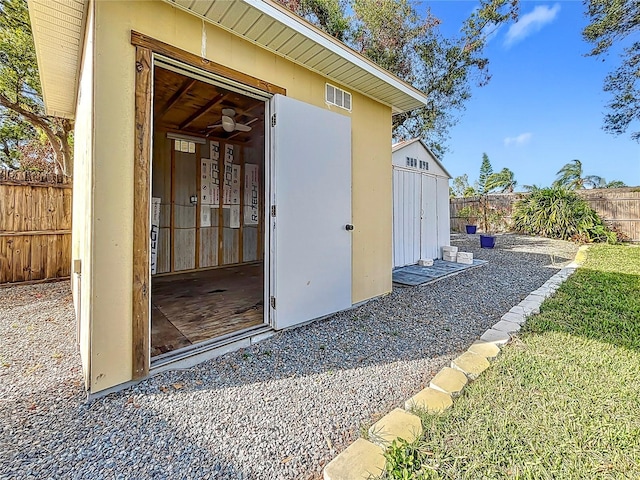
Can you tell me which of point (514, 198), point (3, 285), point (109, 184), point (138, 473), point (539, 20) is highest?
point (539, 20)

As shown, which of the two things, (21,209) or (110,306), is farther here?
(21,209)

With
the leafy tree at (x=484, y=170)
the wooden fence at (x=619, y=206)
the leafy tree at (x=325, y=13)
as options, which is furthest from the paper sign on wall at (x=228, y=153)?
the leafy tree at (x=484, y=170)

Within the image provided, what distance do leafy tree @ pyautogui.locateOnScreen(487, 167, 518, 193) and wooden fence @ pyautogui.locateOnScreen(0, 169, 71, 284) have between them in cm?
2069

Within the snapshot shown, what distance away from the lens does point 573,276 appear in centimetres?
527

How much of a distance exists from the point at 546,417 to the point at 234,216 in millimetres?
5972

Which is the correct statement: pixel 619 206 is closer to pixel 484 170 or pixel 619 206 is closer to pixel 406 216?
pixel 406 216

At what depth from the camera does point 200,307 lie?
363 cm

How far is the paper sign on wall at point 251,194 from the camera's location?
22.1 feet

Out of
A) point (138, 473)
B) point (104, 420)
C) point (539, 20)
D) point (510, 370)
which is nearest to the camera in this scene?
point (138, 473)

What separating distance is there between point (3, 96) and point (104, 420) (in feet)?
30.9

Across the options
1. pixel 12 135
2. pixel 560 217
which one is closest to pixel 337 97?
pixel 560 217

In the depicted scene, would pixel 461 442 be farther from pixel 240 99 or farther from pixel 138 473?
pixel 240 99

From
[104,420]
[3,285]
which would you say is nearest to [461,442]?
[104,420]

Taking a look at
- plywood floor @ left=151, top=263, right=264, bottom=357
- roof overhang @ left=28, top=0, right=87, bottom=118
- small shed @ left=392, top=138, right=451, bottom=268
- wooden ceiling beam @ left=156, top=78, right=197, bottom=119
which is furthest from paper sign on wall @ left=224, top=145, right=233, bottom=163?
small shed @ left=392, top=138, right=451, bottom=268
